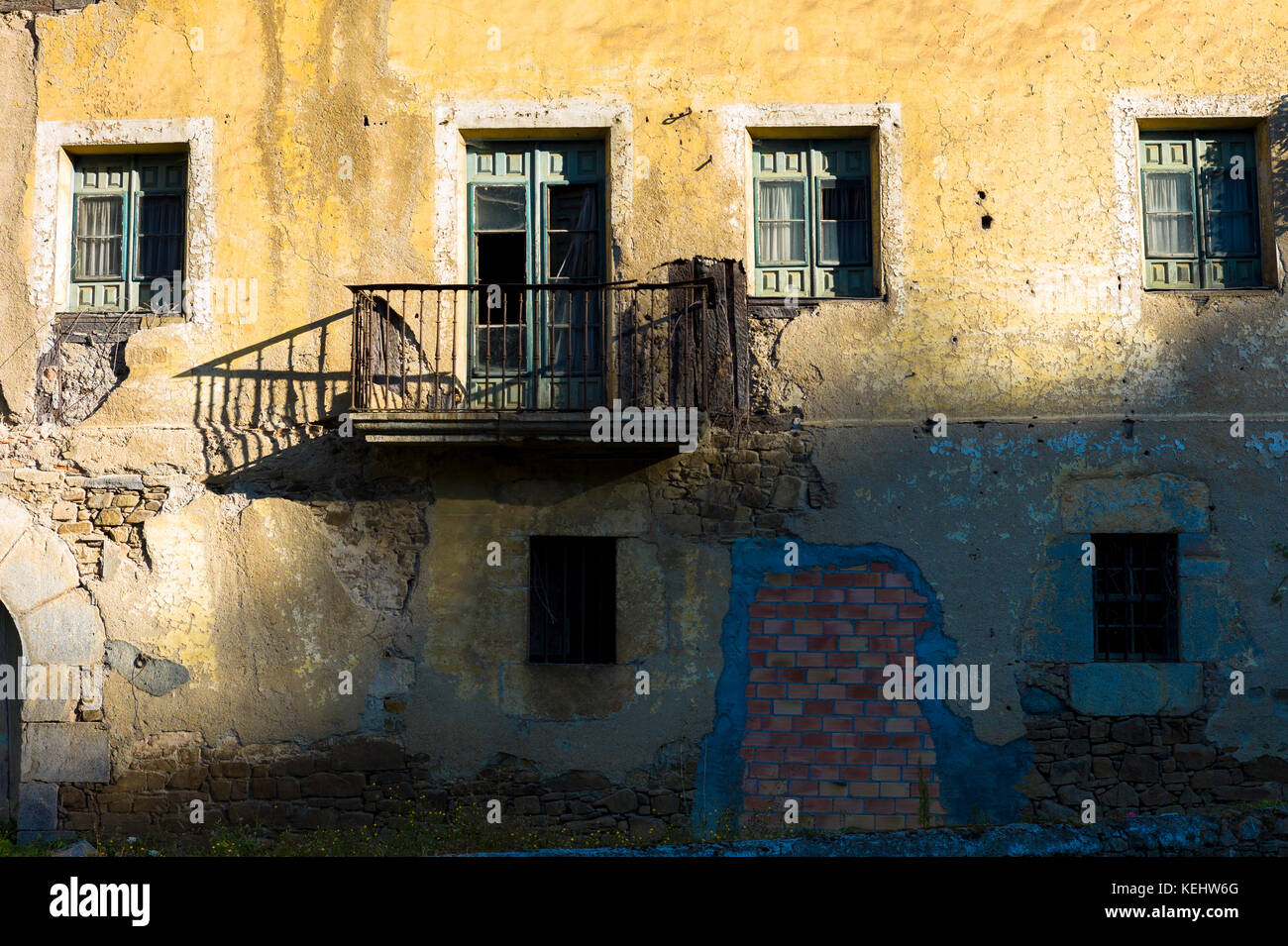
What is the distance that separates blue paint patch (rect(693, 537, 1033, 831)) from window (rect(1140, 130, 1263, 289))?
10.4 feet

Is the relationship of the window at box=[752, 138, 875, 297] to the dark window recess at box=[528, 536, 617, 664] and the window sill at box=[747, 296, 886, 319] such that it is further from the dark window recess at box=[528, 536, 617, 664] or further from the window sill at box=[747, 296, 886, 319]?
the dark window recess at box=[528, 536, 617, 664]

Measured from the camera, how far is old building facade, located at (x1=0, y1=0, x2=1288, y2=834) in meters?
9.27

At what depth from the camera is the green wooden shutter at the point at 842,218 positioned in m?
9.76

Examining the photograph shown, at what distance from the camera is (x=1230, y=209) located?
971 cm

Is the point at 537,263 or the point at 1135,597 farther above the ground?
the point at 537,263

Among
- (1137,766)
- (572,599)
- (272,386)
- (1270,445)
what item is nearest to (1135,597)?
(1137,766)

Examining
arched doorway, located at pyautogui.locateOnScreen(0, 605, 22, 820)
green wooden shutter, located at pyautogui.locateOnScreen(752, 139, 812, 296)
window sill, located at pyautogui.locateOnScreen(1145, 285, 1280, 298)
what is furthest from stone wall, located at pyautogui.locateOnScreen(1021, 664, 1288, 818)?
arched doorway, located at pyautogui.locateOnScreen(0, 605, 22, 820)

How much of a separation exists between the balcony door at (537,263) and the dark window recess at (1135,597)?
4.13 metres

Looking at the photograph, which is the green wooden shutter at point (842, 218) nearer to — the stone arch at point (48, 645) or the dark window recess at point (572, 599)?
the dark window recess at point (572, 599)

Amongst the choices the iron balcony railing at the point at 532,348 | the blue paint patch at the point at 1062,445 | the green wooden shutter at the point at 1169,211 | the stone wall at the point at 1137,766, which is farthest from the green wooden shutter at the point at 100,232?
the green wooden shutter at the point at 1169,211

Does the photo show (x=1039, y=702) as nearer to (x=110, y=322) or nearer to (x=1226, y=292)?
(x=1226, y=292)

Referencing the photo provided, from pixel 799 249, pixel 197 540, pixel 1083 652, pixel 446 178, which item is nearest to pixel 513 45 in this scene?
pixel 446 178

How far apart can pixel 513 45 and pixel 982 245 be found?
4.00 m

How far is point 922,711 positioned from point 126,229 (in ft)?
23.9
